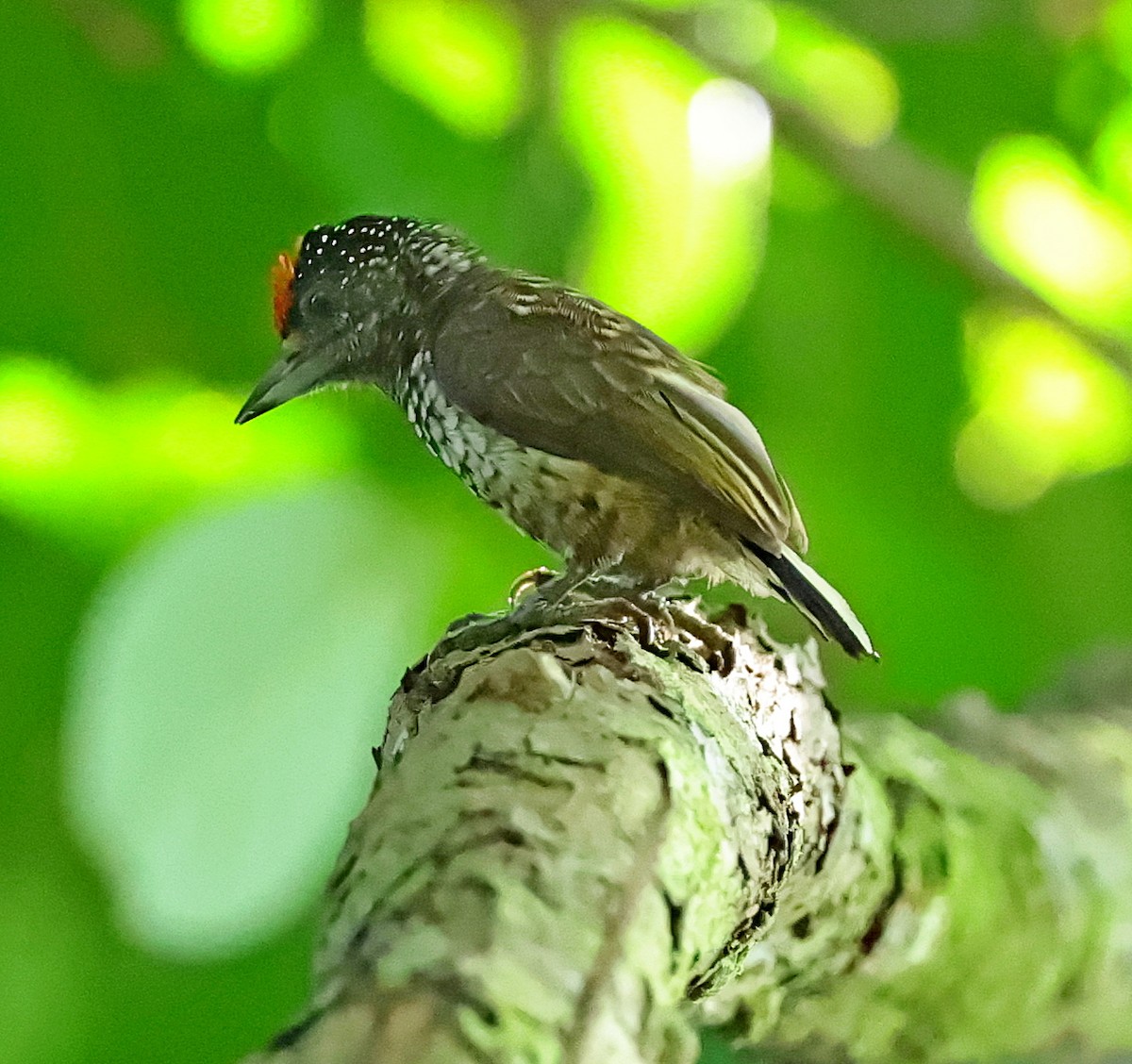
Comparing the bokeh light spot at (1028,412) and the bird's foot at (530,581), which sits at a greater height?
the bokeh light spot at (1028,412)

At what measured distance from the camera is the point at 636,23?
188 centimetres

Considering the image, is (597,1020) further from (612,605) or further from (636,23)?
(636,23)

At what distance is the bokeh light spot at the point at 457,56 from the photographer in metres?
1.89

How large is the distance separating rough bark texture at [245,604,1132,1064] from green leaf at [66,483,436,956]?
0.81 m

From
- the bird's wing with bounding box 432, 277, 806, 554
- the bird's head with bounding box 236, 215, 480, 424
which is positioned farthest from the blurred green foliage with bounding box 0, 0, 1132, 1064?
the bird's wing with bounding box 432, 277, 806, 554

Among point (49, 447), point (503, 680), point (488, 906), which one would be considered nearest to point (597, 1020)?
point (488, 906)

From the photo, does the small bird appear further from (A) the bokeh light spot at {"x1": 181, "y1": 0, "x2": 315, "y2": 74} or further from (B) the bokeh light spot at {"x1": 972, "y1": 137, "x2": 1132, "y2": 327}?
(B) the bokeh light spot at {"x1": 972, "y1": 137, "x2": 1132, "y2": 327}

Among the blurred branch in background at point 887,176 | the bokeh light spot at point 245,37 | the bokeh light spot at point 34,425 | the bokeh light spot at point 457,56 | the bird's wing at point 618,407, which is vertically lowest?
the bird's wing at point 618,407

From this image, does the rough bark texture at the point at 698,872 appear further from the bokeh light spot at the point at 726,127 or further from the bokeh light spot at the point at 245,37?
the bokeh light spot at the point at 245,37

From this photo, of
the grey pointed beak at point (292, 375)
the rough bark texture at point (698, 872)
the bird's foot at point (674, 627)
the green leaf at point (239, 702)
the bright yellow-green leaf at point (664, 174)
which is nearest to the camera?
the rough bark texture at point (698, 872)

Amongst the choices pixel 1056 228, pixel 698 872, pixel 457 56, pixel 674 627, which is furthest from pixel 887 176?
pixel 698 872

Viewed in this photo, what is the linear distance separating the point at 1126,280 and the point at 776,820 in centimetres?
184

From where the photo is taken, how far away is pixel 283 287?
124 cm

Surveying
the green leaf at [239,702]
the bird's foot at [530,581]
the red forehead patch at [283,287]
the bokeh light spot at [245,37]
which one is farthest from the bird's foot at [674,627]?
the bokeh light spot at [245,37]
